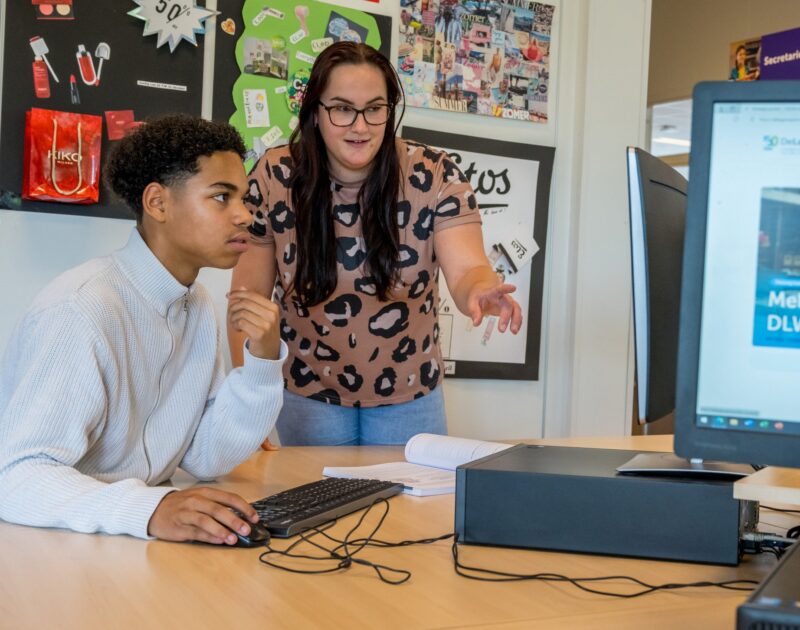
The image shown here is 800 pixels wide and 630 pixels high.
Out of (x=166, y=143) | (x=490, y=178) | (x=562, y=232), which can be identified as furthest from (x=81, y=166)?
(x=562, y=232)

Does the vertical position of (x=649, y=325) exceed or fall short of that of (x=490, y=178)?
it falls short

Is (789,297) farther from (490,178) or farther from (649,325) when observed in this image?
(490,178)

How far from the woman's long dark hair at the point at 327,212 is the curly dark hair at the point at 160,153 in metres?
0.39

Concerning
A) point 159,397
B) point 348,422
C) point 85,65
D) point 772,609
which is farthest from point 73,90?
point 772,609

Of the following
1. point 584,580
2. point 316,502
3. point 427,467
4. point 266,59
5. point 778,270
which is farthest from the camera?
point 266,59

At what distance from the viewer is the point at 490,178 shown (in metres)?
2.96

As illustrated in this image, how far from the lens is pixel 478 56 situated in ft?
9.53

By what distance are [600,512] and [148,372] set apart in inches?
26.5

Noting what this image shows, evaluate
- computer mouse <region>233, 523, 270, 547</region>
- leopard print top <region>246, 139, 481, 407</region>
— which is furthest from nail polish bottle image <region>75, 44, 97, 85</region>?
computer mouse <region>233, 523, 270, 547</region>

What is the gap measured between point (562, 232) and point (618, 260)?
210 mm

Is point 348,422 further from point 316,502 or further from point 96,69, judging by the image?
point 96,69

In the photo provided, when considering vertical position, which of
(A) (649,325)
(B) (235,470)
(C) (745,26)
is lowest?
(B) (235,470)

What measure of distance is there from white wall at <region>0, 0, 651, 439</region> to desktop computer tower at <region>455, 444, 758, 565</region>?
1949mm

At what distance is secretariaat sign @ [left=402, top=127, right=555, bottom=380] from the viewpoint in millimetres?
2912
